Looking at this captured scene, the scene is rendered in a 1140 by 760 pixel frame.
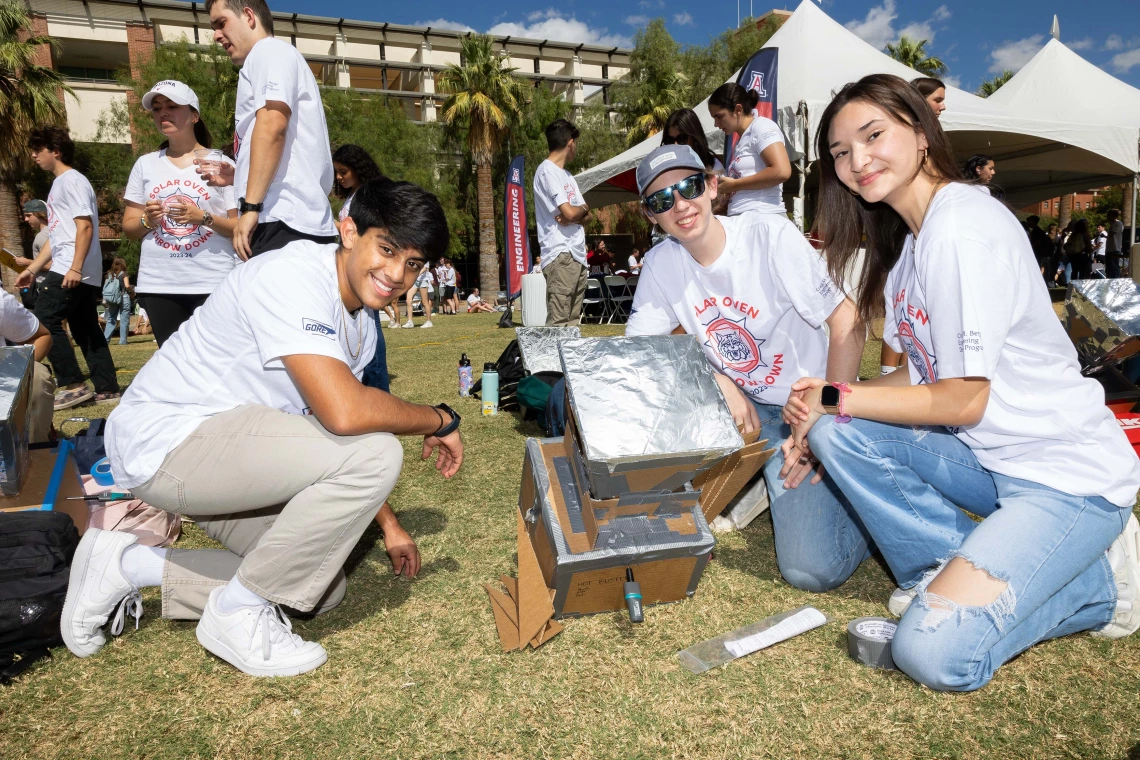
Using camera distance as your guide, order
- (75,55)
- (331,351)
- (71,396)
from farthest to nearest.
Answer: (75,55) < (71,396) < (331,351)

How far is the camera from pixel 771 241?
292cm

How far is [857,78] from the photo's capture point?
10.6 m

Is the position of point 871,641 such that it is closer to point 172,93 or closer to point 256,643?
point 256,643

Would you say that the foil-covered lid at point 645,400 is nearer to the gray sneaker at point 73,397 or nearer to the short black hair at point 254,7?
the short black hair at point 254,7

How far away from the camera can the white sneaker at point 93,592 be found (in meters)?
2.23

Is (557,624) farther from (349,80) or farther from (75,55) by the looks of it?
(349,80)

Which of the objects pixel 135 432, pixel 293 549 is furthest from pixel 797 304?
pixel 135 432

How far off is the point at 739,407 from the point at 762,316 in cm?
42

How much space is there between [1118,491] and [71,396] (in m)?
7.36

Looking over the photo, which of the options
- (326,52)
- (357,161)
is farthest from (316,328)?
(326,52)

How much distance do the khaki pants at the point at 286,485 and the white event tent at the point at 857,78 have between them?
7962 millimetres

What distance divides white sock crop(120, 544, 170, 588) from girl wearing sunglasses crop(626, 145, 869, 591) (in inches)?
79.7

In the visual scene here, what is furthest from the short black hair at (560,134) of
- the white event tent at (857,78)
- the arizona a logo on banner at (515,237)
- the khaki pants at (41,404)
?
the arizona a logo on banner at (515,237)

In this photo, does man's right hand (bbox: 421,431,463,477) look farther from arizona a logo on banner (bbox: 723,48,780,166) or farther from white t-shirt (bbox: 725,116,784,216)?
arizona a logo on banner (bbox: 723,48,780,166)
